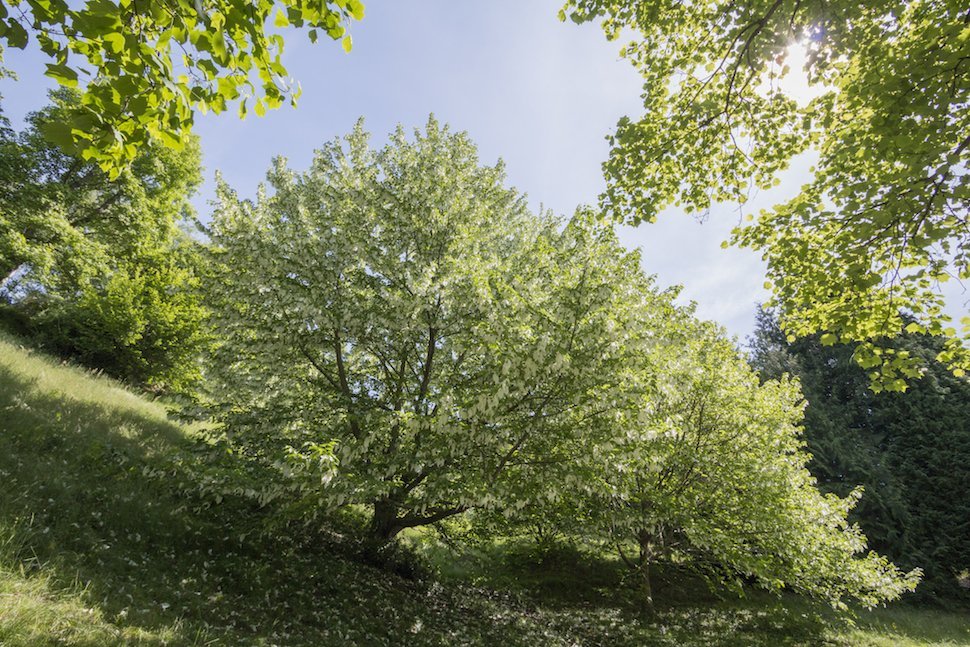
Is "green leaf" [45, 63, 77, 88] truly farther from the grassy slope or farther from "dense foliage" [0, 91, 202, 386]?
"dense foliage" [0, 91, 202, 386]

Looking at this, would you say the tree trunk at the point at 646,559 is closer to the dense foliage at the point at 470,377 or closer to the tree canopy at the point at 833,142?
the dense foliage at the point at 470,377

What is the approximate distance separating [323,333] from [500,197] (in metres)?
6.00

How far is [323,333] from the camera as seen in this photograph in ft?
30.9

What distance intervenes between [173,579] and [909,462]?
43.2 meters

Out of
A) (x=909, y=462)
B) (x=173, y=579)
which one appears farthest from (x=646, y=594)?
(x=909, y=462)

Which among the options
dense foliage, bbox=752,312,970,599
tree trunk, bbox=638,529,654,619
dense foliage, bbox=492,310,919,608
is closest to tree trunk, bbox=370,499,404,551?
dense foliage, bbox=492,310,919,608

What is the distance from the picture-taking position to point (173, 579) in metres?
6.76

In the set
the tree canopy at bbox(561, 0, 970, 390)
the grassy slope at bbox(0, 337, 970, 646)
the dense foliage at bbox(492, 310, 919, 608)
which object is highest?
the tree canopy at bbox(561, 0, 970, 390)

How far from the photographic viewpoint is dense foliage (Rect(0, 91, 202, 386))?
1639cm

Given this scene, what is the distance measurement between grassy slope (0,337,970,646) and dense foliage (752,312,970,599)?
1713 cm

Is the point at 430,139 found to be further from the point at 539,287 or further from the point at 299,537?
the point at 299,537

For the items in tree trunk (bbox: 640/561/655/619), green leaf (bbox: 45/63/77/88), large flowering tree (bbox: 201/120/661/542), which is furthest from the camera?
tree trunk (bbox: 640/561/655/619)

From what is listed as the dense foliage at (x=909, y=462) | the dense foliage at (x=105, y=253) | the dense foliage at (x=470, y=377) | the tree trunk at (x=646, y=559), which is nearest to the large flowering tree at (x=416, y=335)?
the dense foliage at (x=470, y=377)

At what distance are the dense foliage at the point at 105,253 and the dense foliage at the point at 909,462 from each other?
3868cm
